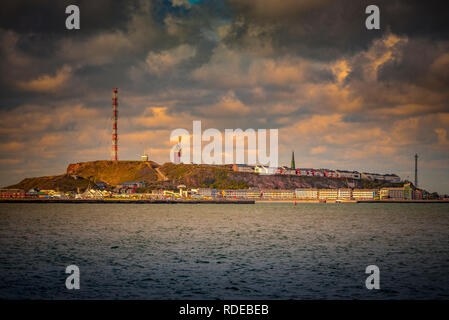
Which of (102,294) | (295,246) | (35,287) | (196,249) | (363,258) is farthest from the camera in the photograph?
(295,246)

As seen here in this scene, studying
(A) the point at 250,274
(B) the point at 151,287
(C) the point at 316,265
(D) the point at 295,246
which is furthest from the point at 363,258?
(B) the point at 151,287

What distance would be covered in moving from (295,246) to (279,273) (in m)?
19.3

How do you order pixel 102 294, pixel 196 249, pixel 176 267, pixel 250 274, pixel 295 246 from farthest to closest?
1. pixel 295 246
2. pixel 196 249
3. pixel 176 267
4. pixel 250 274
5. pixel 102 294

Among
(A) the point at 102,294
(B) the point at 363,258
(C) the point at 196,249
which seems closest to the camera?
(A) the point at 102,294

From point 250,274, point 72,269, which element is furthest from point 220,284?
point 72,269

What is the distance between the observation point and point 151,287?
27516mm

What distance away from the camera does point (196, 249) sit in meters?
48.0

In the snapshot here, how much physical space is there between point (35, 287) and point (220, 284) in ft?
41.3
